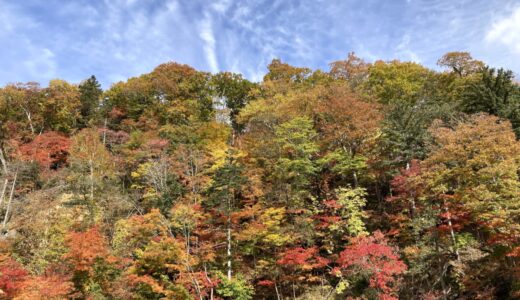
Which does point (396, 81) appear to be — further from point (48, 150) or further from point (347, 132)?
point (48, 150)

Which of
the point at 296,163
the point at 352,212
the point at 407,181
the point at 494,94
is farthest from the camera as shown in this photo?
the point at 494,94

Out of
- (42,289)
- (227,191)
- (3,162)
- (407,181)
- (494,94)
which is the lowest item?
(42,289)

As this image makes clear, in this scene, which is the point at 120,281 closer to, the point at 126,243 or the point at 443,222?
the point at 126,243

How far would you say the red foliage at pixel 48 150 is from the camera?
32.8 metres

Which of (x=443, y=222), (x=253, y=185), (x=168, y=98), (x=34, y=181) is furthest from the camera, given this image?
(x=168, y=98)

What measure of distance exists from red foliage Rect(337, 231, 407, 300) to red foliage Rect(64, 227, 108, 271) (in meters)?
15.0

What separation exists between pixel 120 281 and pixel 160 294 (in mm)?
2658

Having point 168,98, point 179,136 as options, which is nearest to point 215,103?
point 168,98

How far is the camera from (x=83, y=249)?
19984 mm

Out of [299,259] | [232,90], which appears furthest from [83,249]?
[232,90]

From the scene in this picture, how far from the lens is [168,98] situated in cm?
3919

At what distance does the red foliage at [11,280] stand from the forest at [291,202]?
8 cm

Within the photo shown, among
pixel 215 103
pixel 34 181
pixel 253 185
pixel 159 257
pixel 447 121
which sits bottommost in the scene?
pixel 159 257

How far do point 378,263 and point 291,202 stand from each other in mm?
6869
